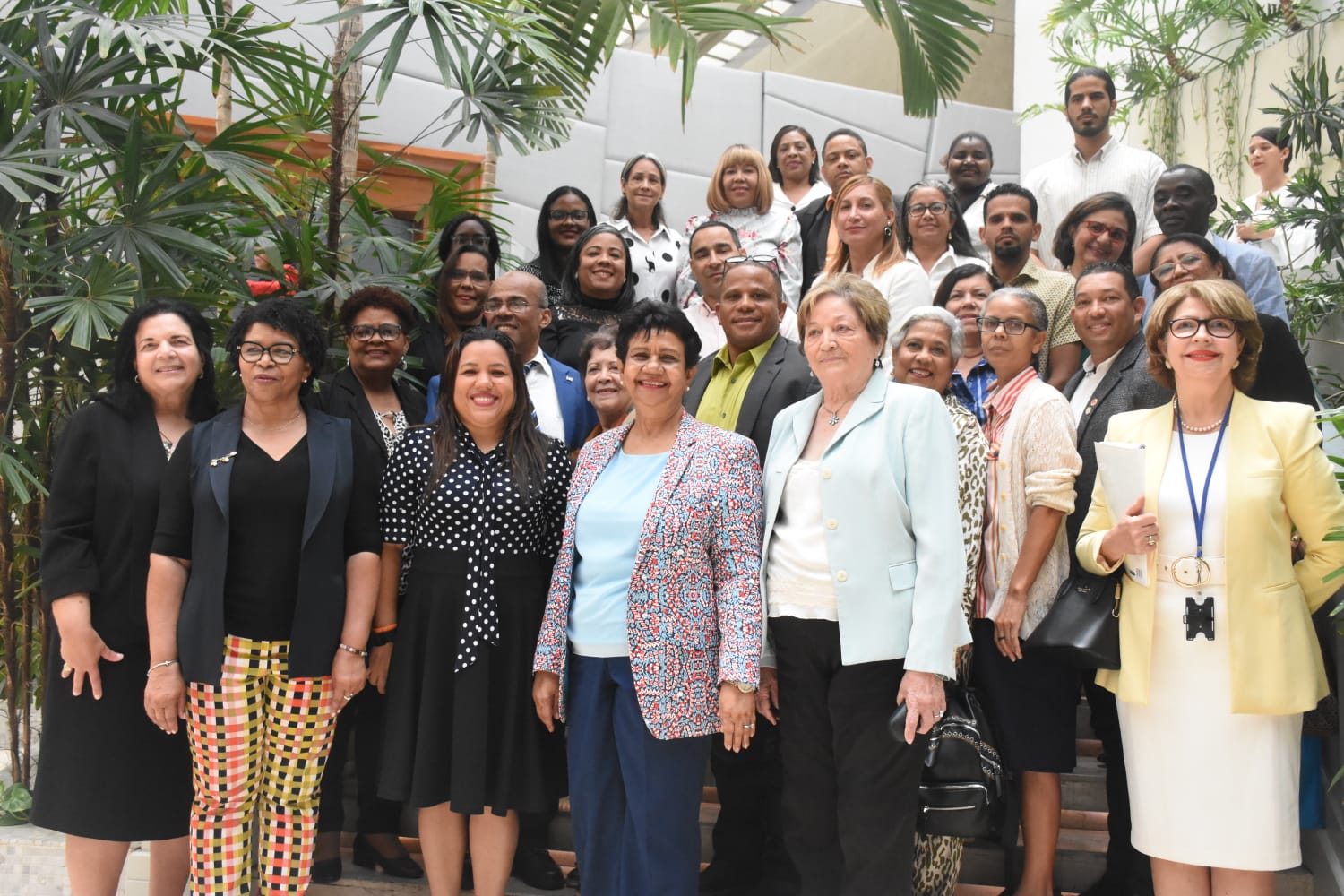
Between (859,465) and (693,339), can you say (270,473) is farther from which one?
(859,465)

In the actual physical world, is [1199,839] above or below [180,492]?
below

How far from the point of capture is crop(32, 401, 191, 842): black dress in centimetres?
309

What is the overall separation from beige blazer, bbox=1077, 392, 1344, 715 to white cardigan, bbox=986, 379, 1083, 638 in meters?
0.36

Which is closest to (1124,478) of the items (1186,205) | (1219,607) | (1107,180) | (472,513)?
(1219,607)

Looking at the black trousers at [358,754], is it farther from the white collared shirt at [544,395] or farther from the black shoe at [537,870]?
the white collared shirt at [544,395]

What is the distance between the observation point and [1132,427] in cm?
303

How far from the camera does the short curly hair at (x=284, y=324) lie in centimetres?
314

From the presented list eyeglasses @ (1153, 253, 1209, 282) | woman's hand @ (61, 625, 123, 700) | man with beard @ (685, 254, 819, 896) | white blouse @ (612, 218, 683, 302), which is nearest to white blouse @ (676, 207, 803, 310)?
white blouse @ (612, 218, 683, 302)

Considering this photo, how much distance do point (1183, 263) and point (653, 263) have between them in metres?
2.32

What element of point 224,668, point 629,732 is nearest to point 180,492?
point 224,668

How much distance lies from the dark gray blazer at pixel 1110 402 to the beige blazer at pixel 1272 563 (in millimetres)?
467

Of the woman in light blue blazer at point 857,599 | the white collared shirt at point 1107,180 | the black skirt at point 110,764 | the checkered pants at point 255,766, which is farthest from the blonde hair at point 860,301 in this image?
the white collared shirt at point 1107,180

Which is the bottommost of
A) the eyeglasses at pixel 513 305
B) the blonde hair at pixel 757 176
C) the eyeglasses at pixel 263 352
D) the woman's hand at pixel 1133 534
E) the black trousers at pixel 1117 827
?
the black trousers at pixel 1117 827

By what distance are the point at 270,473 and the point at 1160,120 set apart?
26.7 ft
